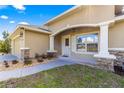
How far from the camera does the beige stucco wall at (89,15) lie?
27.7ft

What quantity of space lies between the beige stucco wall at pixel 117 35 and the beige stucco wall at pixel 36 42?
7.14 metres

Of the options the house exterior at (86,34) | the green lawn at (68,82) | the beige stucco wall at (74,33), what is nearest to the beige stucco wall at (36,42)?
the house exterior at (86,34)

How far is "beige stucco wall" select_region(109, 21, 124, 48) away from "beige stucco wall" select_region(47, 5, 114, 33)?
74cm

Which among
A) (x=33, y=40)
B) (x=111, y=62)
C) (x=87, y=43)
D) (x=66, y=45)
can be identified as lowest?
(x=111, y=62)

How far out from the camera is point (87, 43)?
10.4 m

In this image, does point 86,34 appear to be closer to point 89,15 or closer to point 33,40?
point 89,15

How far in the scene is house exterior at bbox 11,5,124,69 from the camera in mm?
7836

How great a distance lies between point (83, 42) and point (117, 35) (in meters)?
3.16

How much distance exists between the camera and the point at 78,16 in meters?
10.7

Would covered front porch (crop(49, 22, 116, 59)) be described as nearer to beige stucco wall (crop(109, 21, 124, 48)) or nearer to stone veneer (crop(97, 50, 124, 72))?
stone veneer (crop(97, 50, 124, 72))

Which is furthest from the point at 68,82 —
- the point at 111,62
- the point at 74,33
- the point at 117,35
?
the point at 74,33
